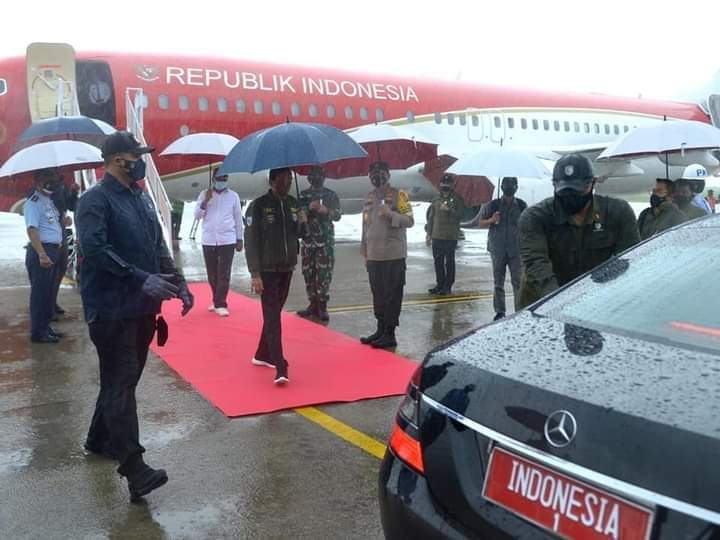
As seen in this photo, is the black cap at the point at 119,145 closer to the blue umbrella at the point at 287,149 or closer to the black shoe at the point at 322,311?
the blue umbrella at the point at 287,149

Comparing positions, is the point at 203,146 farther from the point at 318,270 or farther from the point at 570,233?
the point at 570,233

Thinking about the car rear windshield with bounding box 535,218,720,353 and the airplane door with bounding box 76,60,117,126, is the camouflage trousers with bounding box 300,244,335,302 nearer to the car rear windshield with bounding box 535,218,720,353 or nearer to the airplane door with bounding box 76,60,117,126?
the car rear windshield with bounding box 535,218,720,353

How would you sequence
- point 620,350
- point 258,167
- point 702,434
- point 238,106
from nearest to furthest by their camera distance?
point 702,434, point 620,350, point 258,167, point 238,106

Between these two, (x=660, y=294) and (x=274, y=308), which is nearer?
(x=660, y=294)

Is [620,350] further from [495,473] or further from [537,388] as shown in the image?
[495,473]

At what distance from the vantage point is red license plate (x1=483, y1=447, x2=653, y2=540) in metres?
1.71

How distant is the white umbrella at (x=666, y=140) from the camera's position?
7.01 meters

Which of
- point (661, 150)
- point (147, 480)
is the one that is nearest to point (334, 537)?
point (147, 480)

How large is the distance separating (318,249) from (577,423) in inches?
262

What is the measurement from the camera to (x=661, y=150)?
22.9 ft

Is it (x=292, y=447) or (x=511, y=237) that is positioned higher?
(x=511, y=237)

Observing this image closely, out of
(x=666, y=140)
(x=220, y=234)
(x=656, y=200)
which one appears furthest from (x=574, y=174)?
(x=220, y=234)

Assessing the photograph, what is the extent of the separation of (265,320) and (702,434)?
441 centimetres

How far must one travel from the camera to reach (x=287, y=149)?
18.6 ft
